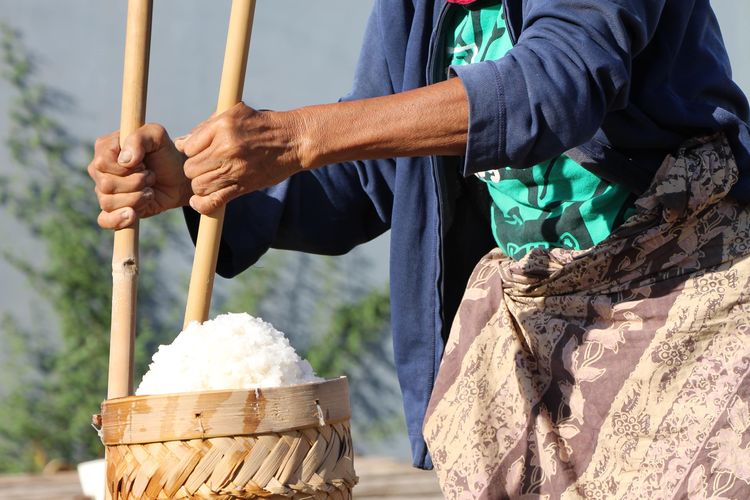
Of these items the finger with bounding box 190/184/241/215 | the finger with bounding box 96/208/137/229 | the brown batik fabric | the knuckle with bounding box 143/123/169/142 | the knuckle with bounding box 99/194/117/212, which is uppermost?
the knuckle with bounding box 143/123/169/142

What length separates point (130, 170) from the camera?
167 cm

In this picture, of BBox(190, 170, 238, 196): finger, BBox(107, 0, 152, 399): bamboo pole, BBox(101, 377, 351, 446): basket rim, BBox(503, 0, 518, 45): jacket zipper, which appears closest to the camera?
BBox(101, 377, 351, 446): basket rim

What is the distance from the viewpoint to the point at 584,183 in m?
1.82

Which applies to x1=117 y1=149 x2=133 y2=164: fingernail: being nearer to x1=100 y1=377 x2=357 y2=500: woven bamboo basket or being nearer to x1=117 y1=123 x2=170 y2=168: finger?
x1=117 y1=123 x2=170 y2=168: finger

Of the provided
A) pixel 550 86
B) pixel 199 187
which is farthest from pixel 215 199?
pixel 550 86

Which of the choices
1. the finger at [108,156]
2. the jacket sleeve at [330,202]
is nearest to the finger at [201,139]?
the finger at [108,156]

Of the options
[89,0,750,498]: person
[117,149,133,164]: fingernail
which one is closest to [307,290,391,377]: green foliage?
[89,0,750,498]: person

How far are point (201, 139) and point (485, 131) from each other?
37cm

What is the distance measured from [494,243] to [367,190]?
0.27 metres

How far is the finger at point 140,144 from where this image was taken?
1630 mm

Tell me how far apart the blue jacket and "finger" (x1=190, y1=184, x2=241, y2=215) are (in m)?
0.31

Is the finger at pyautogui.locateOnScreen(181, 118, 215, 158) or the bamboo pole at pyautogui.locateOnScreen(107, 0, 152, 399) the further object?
the bamboo pole at pyautogui.locateOnScreen(107, 0, 152, 399)

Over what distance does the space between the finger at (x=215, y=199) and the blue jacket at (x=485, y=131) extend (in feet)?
1.02

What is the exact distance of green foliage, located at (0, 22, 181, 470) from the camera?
14.2 ft
